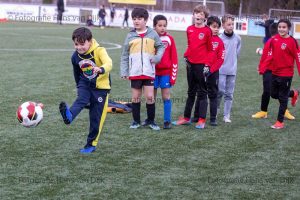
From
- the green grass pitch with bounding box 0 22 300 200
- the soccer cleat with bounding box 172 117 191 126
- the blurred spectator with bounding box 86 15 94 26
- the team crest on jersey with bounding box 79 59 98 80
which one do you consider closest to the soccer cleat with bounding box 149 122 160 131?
the green grass pitch with bounding box 0 22 300 200

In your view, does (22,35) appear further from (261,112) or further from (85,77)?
(85,77)

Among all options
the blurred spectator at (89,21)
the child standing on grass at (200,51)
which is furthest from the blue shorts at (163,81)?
the blurred spectator at (89,21)

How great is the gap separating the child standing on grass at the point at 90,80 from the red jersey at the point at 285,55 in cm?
306

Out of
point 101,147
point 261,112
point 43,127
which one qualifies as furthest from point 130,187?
point 261,112

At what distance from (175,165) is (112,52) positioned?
14.2 m

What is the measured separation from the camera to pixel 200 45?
841 centimetres

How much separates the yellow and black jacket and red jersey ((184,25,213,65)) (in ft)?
6.60

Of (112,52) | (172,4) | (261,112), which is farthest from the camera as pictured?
(172,4)

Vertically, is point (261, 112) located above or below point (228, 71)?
below

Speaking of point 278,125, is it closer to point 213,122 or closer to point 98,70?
point 213,122

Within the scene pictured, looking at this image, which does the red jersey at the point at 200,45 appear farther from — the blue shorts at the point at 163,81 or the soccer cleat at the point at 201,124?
the soccer cleat at the point at 201,124

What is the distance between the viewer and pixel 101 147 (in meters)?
7.13

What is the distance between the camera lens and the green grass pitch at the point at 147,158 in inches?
215

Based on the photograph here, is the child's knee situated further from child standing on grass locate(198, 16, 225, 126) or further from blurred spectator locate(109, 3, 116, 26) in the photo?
blurred spectator locate(109, 3, 116, 26)
